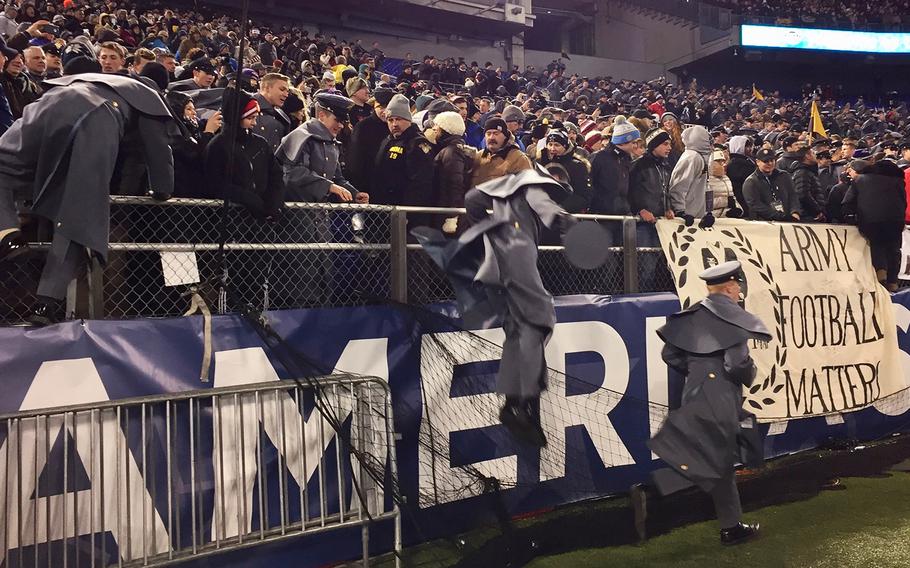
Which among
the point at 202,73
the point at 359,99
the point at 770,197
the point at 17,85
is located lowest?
the point at 770,197

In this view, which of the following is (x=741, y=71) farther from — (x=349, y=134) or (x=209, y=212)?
(x=209, y=212)

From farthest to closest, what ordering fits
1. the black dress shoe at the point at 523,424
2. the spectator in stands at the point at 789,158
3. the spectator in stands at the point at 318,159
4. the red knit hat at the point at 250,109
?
1. the spectator in stands at the point at 789,158
2. the spectator in stands at the point at 318,159
3. the black dress shoe at the point at 523,424
4. the red knit hat at the point at 250,109

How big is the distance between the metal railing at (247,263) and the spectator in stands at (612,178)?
1.42 meters

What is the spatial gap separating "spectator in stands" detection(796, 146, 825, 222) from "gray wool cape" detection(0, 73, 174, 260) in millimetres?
7490

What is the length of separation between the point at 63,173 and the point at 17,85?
248 cm

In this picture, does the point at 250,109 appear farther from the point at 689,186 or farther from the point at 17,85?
the point at 689,186

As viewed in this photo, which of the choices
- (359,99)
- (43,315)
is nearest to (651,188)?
(359,99)

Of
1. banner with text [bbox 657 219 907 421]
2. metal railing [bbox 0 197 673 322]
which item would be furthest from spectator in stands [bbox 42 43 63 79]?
banner with text [bbox 657 219 907 421]

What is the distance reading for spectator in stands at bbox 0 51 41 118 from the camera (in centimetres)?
536

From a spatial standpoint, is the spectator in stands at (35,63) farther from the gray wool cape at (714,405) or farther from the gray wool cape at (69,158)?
the gray wool cape at (714,405)

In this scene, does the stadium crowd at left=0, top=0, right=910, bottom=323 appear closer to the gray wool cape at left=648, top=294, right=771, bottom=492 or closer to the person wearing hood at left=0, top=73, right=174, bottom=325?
the person wearing hood at left=0, top=73, right=174, bottom=325

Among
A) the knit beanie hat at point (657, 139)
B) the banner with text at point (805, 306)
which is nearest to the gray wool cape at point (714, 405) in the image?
the banner with text at point (805, 306)

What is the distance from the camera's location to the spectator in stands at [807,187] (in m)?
8.50

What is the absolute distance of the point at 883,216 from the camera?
7656 mm
